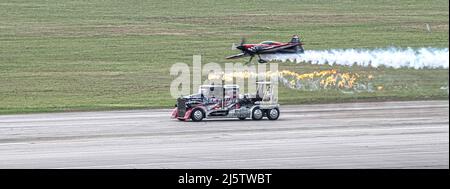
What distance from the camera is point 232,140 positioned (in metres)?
36.5

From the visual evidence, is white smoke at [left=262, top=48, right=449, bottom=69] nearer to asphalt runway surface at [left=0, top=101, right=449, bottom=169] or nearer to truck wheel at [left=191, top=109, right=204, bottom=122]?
asphalt runway surface at [left=0, top=101, right=449, bottom=169]

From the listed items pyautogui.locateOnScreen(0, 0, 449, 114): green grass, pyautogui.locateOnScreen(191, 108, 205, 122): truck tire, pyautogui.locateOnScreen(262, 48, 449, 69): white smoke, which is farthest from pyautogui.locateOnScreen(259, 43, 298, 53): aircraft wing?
pyautogui.locateOnScreen(191, 108, 205, 122): truck tire

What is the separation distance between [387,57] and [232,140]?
21368 millimetres

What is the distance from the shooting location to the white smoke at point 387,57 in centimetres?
4609

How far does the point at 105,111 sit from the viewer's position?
56.5m

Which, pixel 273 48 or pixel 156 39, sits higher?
pixel 156 39

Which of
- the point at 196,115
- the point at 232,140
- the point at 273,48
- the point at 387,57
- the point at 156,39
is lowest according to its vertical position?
the point at 232,140

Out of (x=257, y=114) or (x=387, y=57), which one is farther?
(x=387, y=57)

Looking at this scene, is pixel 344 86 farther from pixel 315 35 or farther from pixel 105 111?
pixel 315 35

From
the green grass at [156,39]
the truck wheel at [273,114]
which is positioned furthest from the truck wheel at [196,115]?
the green grass at [156,39]

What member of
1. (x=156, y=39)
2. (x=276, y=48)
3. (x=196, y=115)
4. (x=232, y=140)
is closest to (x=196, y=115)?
(x=196, y=115)

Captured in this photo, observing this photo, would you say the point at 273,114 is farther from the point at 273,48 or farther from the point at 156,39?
the point at 156,39

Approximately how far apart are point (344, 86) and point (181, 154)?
36.1 metres

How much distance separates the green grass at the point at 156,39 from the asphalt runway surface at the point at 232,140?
524cm
